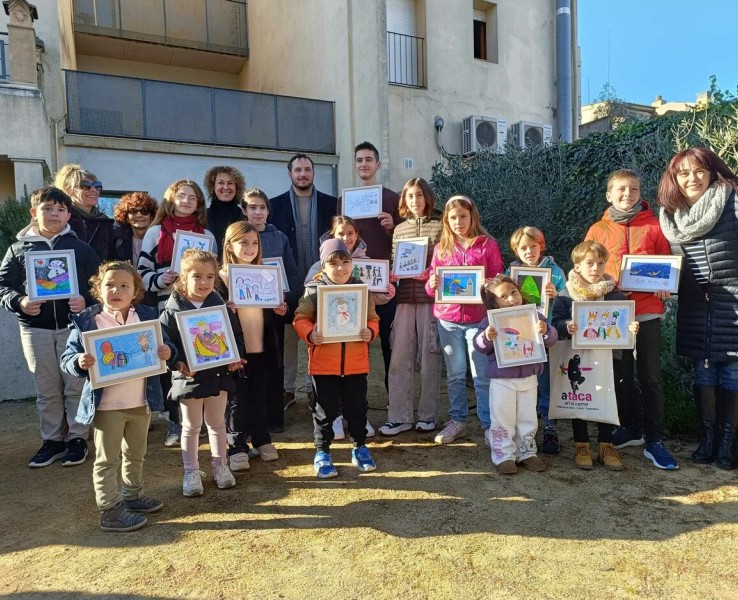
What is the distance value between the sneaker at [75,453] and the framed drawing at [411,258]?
2.72 meters

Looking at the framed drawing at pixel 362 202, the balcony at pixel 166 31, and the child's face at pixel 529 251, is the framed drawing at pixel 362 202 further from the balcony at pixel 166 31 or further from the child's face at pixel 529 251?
the balcony at pixel 166 31

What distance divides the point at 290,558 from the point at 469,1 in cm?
1386

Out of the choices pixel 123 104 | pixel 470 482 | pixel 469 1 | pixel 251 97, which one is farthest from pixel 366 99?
pixel 470 482

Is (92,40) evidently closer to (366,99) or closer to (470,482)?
(366,99)

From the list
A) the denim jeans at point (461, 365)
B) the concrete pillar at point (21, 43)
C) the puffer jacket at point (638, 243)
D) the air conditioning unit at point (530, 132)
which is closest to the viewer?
the puffer jacket at point (638, 243)

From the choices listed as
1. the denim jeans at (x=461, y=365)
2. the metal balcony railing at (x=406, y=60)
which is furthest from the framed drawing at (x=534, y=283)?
the metal balcony railing at (x=406, y=60)

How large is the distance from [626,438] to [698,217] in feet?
5.73

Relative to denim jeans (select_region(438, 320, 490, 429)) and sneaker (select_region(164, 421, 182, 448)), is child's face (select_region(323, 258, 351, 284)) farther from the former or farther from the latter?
sneaker (select_region(164, 421, 182, 448))

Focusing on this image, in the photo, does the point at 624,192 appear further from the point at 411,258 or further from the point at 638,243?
the point at 411,258

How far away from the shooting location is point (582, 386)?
4.03 m

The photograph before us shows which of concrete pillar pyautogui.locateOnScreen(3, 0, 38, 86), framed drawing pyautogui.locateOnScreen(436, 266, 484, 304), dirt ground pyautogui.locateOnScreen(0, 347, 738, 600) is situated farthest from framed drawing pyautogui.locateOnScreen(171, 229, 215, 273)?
concrete pillar pyautogui.locateOnScreen(3, 0, 38, 86)

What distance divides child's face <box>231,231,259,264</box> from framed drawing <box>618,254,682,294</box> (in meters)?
2.62

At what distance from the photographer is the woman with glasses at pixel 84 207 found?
441 centimetres

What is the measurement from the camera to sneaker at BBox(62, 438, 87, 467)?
4.15 m
